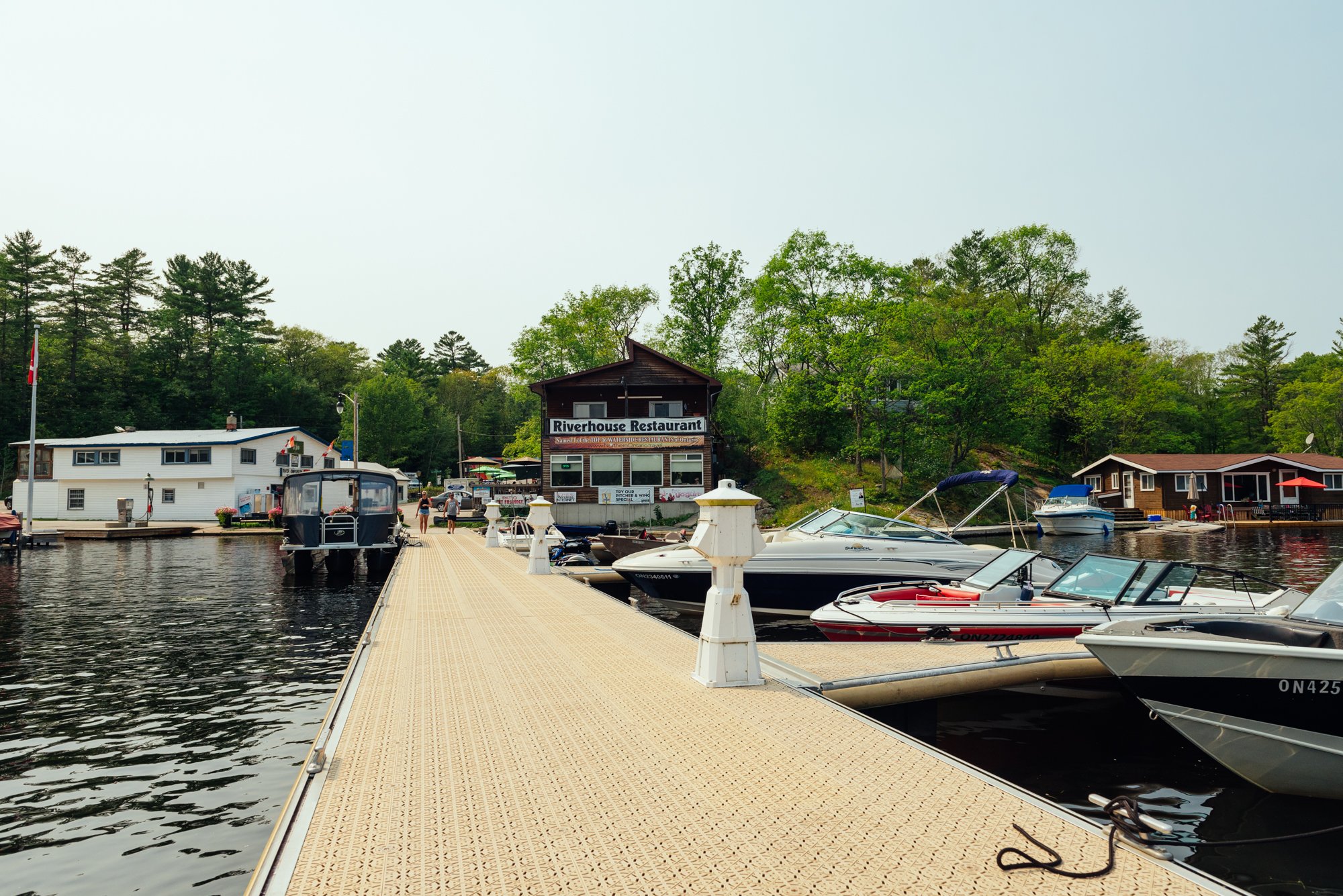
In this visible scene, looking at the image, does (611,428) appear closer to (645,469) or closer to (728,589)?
(645,469)

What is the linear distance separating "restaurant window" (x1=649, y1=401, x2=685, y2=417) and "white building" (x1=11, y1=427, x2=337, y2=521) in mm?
20220

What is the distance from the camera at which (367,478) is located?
2403 cm

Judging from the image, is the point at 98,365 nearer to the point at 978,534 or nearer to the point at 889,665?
the point at 978,534

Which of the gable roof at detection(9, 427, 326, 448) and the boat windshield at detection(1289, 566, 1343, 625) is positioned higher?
the gable roof at detection(9, 427, 326, 448)

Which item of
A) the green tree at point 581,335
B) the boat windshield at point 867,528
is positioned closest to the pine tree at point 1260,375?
the green tree at point 581,335

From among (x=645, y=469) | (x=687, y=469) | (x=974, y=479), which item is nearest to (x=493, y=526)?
(x=645, y=469)

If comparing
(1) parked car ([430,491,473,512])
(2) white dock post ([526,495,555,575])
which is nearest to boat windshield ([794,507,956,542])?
(2) white dock post ([526,495,555,575])

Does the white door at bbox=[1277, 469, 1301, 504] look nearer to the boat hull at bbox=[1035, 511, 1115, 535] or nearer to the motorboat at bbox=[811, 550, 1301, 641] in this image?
→ the boat hull at bbox=[1035, 511, 1115, 535]

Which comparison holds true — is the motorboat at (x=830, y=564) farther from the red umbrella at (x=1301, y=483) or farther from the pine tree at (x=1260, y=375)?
the pine tree at (x=1260, y=375)

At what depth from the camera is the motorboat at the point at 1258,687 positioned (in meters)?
6.02

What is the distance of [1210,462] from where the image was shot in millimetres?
50250

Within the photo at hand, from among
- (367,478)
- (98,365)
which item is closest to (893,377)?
(367,478)

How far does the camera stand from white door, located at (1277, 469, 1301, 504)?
4900 centimetres

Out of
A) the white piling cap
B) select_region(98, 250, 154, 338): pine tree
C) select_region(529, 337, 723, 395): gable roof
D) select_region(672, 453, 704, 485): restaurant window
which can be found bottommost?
the white piling cap
